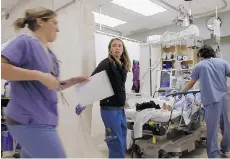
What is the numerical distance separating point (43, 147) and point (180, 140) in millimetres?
2127

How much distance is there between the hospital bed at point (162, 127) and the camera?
244cm

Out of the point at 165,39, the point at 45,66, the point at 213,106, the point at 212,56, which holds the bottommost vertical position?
the point at 213,106

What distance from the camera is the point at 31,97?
A: 0.93 m

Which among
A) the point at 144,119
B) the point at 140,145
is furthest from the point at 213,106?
the point at 140,145

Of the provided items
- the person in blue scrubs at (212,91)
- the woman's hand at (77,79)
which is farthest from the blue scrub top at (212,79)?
the woman's hand at (77,79)

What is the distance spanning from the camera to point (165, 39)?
4082 millimetres

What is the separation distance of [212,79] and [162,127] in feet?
2.45

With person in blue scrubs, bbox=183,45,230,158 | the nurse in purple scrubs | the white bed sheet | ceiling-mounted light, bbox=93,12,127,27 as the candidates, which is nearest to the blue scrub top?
person in blue scrubs, bbox=183,45,230,158

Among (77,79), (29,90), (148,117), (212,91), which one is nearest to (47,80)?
(29,90)

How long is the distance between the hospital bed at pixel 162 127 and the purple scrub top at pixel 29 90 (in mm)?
1617

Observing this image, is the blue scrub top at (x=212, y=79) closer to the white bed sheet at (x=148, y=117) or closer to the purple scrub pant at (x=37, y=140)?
the white bed sheet at (x=148, y=117)

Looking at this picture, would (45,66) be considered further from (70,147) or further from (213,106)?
(213,106)

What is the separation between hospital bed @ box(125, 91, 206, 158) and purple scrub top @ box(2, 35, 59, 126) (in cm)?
162

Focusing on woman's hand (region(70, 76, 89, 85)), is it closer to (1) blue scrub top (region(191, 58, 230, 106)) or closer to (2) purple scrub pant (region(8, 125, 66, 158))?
(2) purple scrub pant (region(8, 125, 66, 158))
